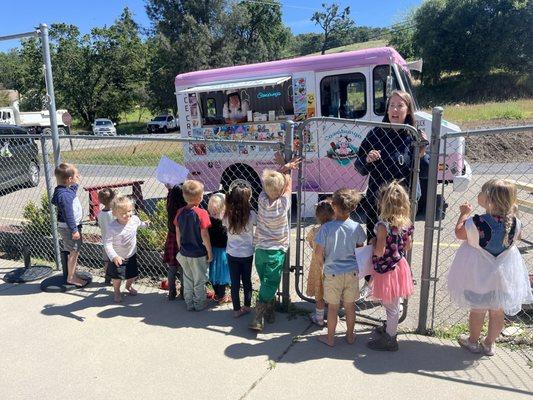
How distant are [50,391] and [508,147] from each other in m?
15.3

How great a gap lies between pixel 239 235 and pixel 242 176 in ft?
15.1

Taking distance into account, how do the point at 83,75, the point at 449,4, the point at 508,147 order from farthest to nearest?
the point at 83,75
the point at 449,4
the point at 508,147

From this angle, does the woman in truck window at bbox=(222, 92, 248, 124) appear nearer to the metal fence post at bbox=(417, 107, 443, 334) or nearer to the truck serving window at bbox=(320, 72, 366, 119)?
the truck serving window at bbox=(320, 72, 366, 119)

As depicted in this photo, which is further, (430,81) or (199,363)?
(430,81)

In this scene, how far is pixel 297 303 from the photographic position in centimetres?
443

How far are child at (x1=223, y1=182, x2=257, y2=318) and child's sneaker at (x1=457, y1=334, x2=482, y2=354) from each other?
177 cm

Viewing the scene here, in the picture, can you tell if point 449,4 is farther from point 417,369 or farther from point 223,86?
point 417,369

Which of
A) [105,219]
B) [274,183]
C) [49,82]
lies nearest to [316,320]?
[274,183]

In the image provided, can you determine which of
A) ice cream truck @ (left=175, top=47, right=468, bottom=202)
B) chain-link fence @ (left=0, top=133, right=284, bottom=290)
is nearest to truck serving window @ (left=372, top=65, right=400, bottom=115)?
ice cream truck @ (left=175, top=47, right=468, bottom=202)

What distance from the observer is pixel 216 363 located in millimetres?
3432

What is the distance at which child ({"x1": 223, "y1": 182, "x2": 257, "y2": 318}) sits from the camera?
393cm

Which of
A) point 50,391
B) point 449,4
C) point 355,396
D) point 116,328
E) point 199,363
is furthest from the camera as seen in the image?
point 449,4

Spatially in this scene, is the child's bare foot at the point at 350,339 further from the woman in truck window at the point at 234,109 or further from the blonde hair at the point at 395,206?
the woman in truck window at the point at 234,109

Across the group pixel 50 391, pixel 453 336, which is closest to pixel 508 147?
pixel 453 336
